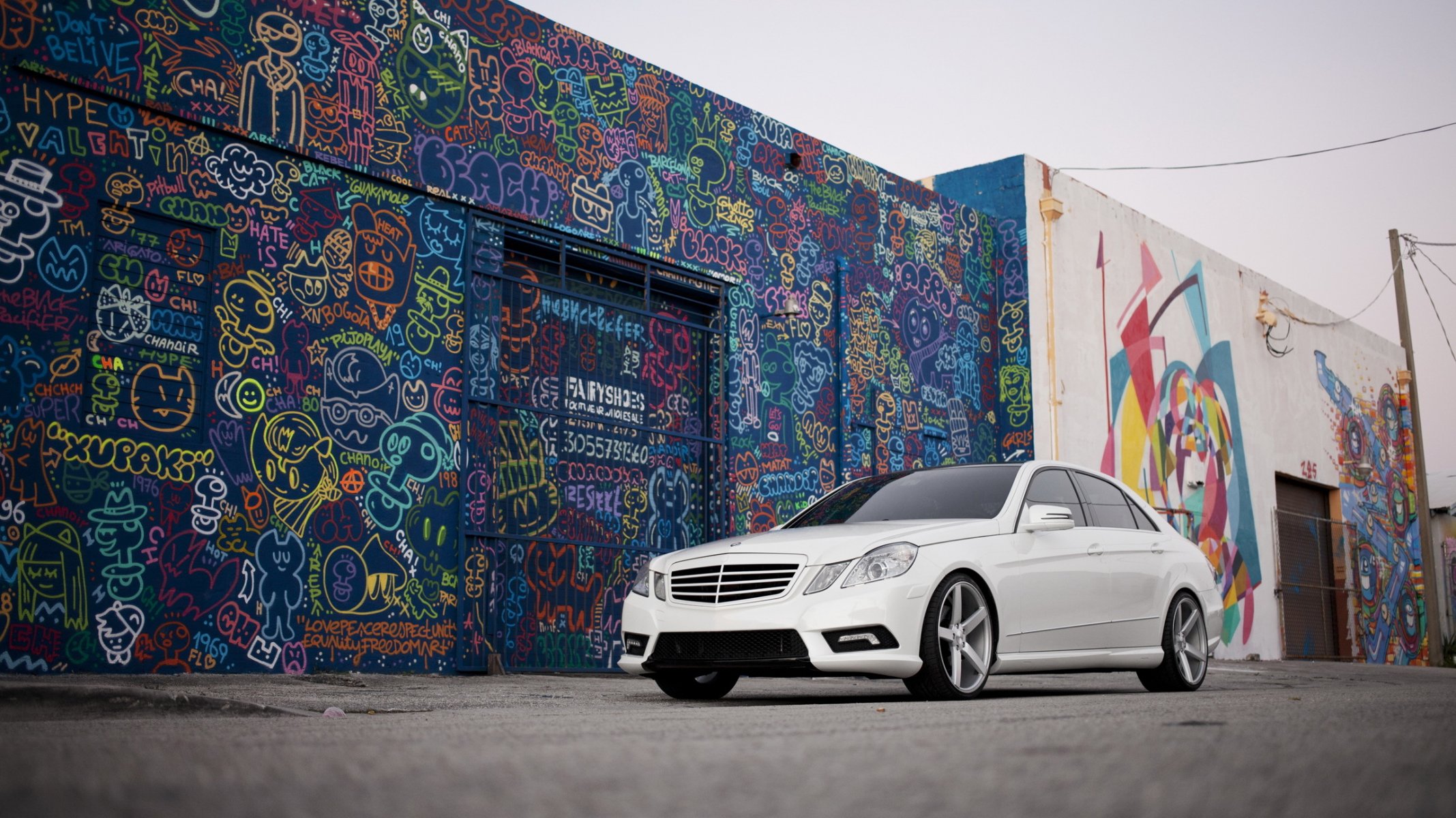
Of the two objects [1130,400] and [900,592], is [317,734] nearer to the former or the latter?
[900,592]

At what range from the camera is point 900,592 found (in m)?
6.73

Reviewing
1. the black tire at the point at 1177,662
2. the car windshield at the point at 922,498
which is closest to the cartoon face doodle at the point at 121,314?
the car windshield at the point at 922,498

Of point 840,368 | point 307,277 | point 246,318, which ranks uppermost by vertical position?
point 840,368

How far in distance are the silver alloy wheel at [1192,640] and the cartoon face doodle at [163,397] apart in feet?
22.8

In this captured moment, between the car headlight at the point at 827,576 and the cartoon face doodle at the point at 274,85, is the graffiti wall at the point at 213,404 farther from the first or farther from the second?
the car headlight at the point at 827,576

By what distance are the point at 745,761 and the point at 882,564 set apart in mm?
3958

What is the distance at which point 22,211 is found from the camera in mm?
8000

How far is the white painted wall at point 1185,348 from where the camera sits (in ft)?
55.8

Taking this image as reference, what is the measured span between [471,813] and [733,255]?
36.9ft

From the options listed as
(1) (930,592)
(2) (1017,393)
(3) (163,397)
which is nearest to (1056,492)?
(1) (930,592)

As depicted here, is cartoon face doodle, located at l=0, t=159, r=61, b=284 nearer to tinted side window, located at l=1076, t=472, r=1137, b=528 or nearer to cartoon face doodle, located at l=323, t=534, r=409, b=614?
cartoon face doodle, located at l=323, t=534, r=409, b=614

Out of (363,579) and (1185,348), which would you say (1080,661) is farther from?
(1185,348)

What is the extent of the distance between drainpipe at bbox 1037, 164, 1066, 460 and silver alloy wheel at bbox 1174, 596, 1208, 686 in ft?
24.1

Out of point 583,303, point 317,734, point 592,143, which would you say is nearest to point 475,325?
point 583,303
